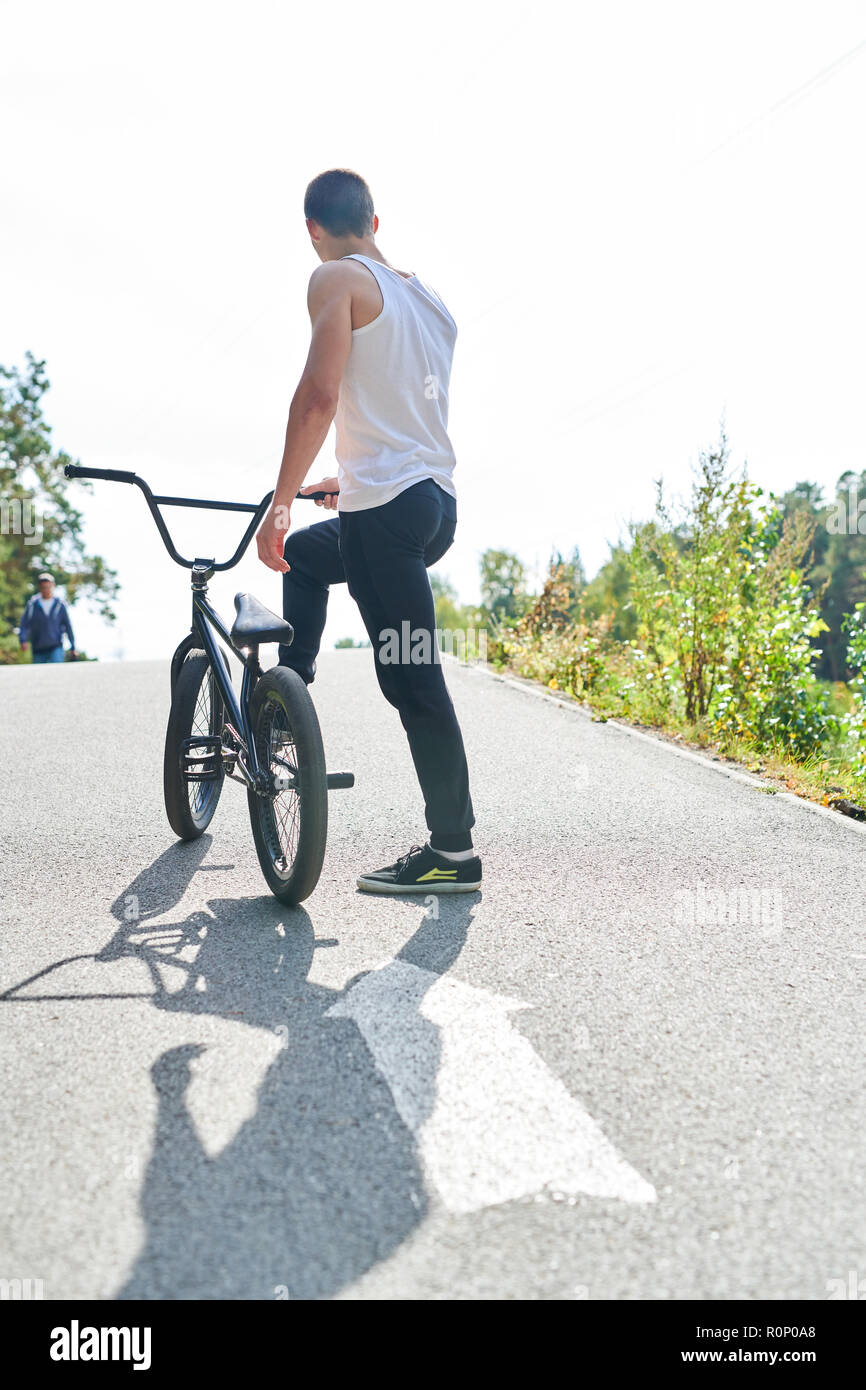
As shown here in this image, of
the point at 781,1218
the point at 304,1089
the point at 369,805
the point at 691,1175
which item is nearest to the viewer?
the point at 781,1218

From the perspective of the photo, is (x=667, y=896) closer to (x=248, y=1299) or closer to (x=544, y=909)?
(x=544, y=909)

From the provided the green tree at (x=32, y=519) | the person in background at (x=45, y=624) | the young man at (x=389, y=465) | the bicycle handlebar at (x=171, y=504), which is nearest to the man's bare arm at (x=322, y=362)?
the young man at (x=389, y=465)

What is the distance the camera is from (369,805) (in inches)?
198

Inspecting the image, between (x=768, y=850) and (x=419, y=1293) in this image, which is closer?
(x=419, y=1293)

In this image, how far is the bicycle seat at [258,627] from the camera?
357 cm

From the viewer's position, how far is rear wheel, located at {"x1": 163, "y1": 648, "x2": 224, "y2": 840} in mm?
4059

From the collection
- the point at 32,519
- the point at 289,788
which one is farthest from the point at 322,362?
the point at 32,519

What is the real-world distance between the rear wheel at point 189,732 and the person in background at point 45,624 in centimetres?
1195

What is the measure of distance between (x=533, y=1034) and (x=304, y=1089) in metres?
0.58

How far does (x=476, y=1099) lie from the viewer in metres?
2.16

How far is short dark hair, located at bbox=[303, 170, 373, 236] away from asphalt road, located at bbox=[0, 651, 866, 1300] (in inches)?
89.4
